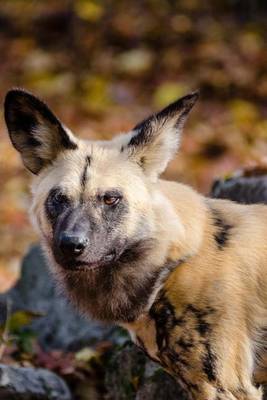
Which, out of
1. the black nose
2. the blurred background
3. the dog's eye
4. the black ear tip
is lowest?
the black nose

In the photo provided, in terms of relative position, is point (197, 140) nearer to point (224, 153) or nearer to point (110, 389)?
point (224, 153)

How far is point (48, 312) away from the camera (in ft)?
20.5

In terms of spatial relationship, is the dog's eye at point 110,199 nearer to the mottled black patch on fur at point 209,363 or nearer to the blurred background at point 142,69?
the mottled black patch on fur at point 209,363

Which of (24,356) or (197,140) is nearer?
(24,356)

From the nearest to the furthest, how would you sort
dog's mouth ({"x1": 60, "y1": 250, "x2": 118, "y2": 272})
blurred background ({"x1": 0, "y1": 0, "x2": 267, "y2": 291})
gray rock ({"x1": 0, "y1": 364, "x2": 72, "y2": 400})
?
dog's mouth ({"x1": 60, "y1": 250, "x2": 118, "y2": 272}) → gray rock ({"x1": 0, "y1": 364, "x2": 72, "y2": 400}) → blurred background ({"x1": 0, "y1": 0, "x2": 267, "y2": 291})

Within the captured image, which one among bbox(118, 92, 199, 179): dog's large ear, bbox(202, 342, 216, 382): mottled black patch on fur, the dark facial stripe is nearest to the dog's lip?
the dark facial stripe

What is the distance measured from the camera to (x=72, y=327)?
19.6ft

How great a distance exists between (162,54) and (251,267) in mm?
8040

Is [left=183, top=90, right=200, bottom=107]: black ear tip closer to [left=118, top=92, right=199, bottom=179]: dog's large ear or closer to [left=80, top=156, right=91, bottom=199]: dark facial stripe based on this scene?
[left=118, top=92, right=199, bottom=179]: dog's large ear

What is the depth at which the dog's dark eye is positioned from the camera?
4.09 metres

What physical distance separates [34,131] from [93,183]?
1.64ft

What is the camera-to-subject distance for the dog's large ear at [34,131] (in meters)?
4.28

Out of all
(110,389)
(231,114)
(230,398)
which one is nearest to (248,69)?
(231,114)

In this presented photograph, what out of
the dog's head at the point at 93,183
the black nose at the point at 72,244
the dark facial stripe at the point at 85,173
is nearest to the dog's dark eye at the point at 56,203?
the dog's head at the point at 93,183
